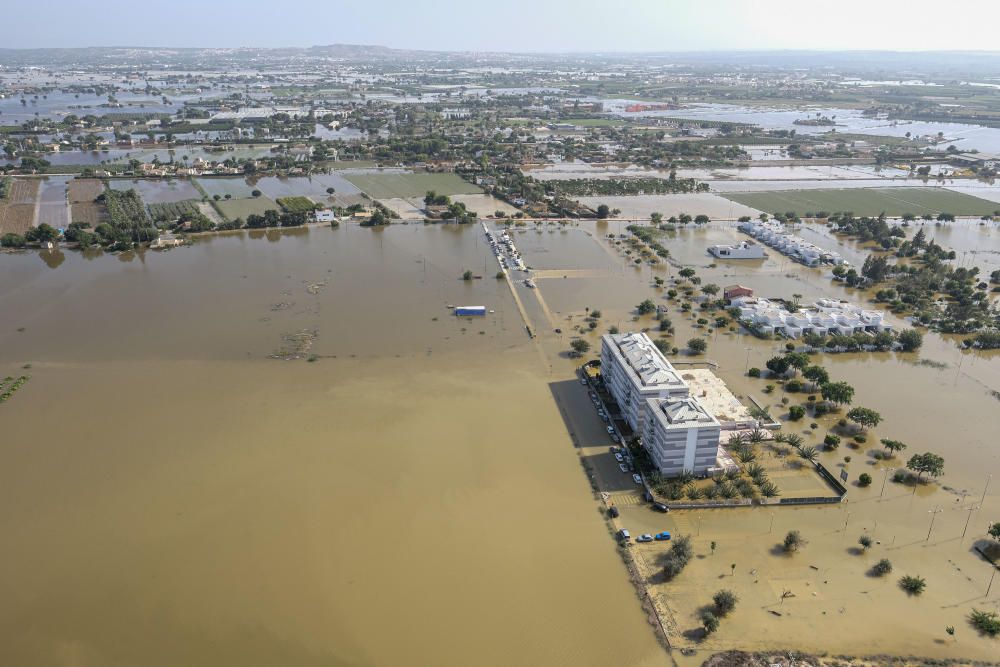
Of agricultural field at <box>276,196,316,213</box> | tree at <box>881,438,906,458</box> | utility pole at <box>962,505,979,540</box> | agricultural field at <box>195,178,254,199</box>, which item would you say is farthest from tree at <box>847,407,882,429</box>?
agricultural field at <box>195,178,254,199</box>

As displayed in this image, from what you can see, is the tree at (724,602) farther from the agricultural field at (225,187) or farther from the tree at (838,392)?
the agricultural field at (225,187)

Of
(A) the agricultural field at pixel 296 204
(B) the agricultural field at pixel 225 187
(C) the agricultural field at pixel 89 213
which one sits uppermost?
→ (B) the agricultural field at pixel 225 187

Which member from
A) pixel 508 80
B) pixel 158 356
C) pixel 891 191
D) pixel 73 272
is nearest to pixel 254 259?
pixel 73 272

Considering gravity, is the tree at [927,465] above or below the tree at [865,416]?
below

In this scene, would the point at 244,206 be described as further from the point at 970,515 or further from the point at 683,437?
the point at 970,515

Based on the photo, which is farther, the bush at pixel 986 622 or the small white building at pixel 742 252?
the small white building at pixel 742 252

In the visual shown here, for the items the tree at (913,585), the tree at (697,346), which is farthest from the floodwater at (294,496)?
the tree at (913,585)

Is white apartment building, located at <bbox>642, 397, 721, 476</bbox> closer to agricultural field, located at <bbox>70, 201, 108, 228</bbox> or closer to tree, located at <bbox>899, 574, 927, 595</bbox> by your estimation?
tree, located at <bbox>899, 574, 927, 595</bbox>
